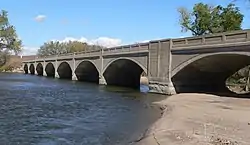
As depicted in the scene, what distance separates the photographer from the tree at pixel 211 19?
55438 mm

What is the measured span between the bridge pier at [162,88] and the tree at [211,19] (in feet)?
76.5

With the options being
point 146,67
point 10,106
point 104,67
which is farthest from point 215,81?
point 10,106

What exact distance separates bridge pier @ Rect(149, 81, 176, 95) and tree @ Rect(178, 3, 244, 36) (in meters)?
23.3

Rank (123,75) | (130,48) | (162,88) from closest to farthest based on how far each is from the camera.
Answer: (162,88), (130,48), (123,75)

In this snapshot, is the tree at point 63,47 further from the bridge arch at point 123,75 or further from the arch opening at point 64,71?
the bridge arch at point 123,75

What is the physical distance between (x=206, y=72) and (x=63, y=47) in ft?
394

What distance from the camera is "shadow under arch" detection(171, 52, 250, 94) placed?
1268 inches

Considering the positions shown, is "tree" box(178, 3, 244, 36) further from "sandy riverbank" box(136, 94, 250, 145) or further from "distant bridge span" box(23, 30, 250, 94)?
"sandy riverbank" box(136, 94, 250, 145)

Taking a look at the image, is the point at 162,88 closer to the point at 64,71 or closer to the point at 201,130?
the point at 201,130

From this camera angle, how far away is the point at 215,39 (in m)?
30.1

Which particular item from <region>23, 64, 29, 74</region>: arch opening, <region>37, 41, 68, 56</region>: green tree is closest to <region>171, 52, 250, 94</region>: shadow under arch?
<region>23, 64, 29, 74</region>: arch opening

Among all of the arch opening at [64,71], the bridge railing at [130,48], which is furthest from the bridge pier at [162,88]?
the arch opening at [64,71]

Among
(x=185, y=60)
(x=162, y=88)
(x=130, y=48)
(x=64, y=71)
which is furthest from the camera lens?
(x=64, y=71)

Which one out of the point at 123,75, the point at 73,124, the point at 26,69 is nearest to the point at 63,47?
the point at 26,69
